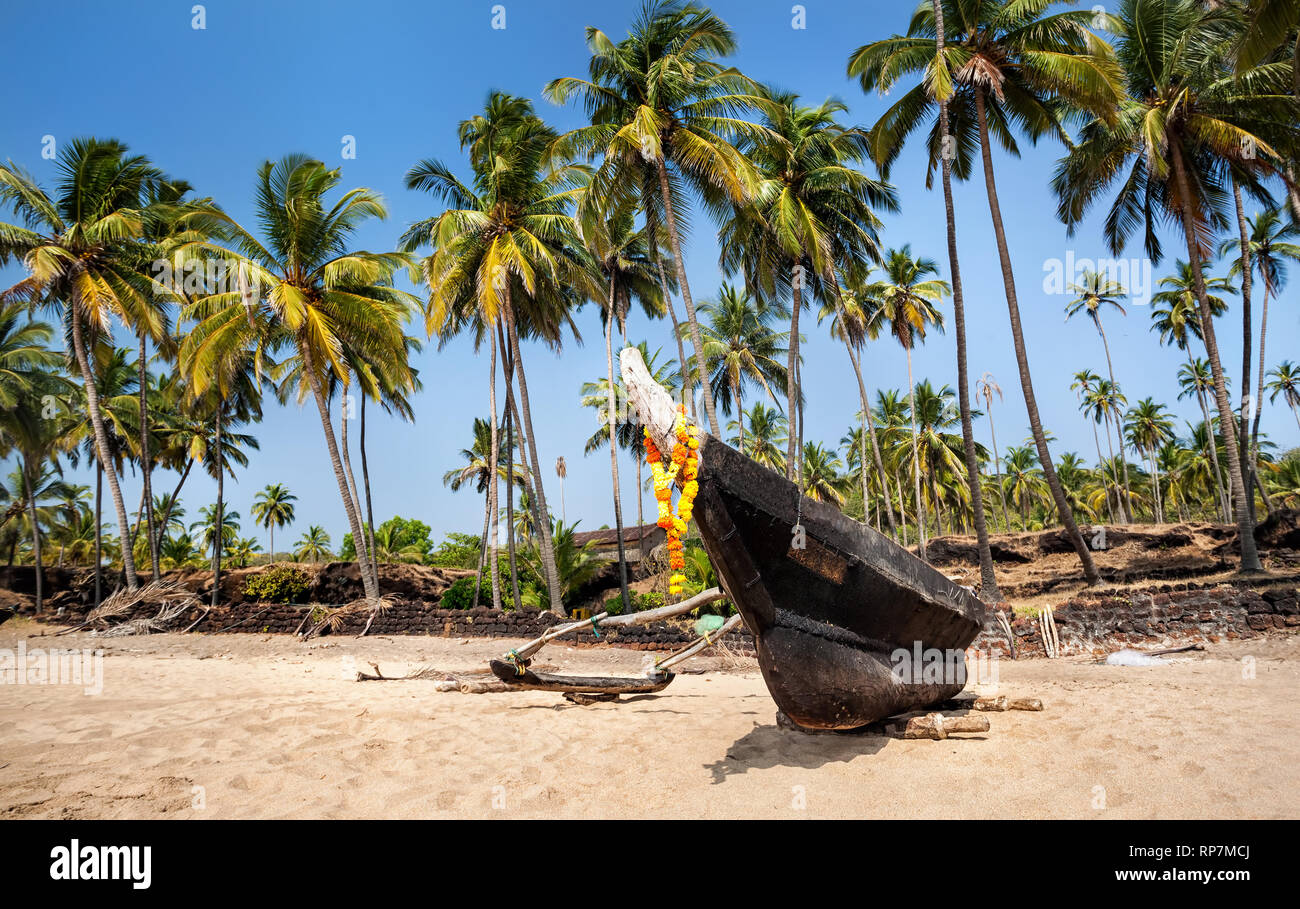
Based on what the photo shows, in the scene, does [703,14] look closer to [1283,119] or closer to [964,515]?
[1283,119]

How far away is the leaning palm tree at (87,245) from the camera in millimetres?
17312

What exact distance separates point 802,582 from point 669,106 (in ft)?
44.7

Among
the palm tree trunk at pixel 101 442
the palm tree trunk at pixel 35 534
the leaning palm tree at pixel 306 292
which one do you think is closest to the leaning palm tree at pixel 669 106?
the leaning palm tree at pixel 306 292

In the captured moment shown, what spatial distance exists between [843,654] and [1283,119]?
59.8 ft

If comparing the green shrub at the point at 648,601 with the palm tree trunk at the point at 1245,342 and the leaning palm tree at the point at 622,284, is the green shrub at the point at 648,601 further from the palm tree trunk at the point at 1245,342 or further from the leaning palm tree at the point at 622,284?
the palm tree trunk at the point at 1245,342

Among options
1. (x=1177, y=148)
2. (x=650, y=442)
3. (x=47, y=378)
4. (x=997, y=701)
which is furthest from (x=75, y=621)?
(x=1177, y=148)

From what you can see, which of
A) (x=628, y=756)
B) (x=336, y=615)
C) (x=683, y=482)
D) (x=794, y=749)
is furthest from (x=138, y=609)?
(x=683, y=482)

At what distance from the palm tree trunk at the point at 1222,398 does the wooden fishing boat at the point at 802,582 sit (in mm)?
12827

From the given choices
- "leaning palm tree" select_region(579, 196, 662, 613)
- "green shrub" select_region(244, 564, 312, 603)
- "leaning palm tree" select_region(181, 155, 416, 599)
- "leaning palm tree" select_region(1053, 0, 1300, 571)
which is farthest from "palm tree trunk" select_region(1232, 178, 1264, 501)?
"green shrub" select_region(244, 564, 312, 603)

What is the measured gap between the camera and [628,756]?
232 inches

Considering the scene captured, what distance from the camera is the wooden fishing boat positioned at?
16.2ft

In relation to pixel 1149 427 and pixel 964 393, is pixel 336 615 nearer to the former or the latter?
pixel 964 393

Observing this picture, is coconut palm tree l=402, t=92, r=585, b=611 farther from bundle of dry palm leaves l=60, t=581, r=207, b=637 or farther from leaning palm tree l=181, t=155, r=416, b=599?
bundle of dry palm leaves l=60, t=581, r=207, b=637

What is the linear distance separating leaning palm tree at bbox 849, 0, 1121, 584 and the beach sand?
912 centimetres
